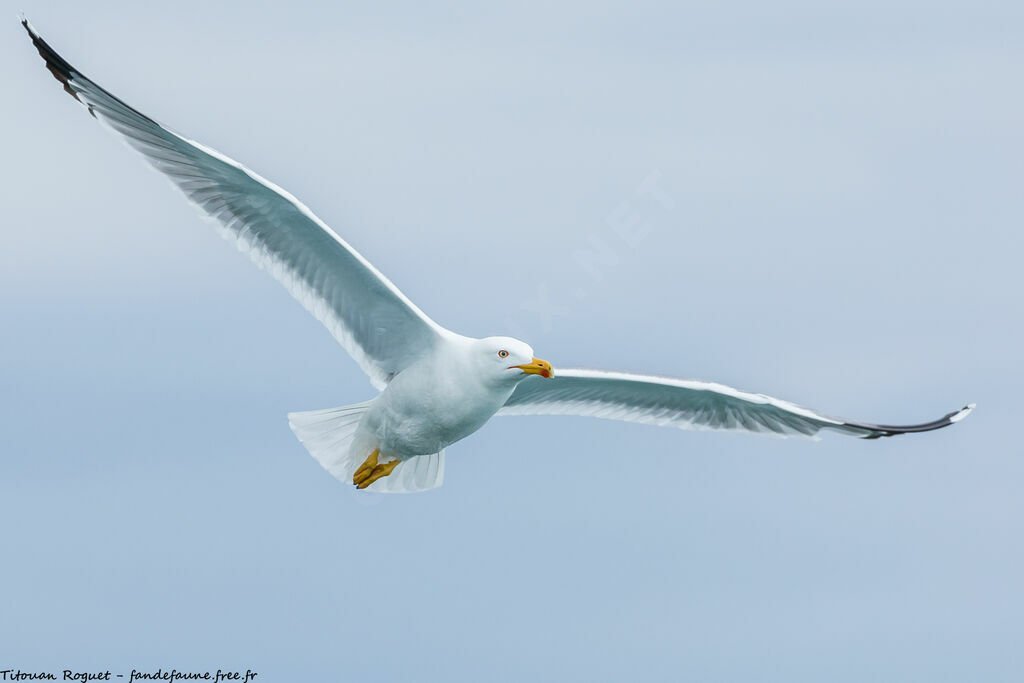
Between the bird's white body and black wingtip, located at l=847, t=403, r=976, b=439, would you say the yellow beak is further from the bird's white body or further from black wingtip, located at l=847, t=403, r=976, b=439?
black wingtip, located at l=847, t=403, r=976, b=439

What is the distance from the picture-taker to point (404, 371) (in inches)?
539

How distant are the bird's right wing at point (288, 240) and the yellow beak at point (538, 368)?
37.8 inches

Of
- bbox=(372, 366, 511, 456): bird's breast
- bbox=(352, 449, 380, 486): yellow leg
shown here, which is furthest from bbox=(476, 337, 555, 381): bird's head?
bbox=(352, 449, 380, 486): yellow leg

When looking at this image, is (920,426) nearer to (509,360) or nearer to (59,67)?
(509,360)

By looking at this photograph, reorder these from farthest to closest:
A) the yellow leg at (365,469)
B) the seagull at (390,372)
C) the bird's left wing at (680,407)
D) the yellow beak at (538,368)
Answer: the bird's left wing at (680,407), the yellow leg at (365,469), the seagull at (390,372), the yellow beak at (538,368)

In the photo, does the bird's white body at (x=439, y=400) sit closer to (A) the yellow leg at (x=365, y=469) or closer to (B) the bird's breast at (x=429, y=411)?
(B) the bird's breast at (x=429, y=411)

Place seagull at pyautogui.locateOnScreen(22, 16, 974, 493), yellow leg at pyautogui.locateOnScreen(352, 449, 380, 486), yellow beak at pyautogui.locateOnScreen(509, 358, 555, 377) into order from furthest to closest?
yellow leg at pyautogui.locateOnScreen(352, 449, 380, 486) → seagull at pyautogui.locateOnScreen(22, 16, 974, 493) → yellow beak at pyautogui.locateOnScreen(509, 358, 555, 377)

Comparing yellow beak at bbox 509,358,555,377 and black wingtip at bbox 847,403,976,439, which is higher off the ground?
black wingtip at bbox 847,403,976,439

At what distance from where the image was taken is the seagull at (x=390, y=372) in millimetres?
12898

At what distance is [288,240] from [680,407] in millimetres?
4213

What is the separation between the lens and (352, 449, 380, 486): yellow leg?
14.2 meters

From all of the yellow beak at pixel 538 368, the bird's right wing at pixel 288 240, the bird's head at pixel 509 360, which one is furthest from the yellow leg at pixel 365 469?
→ the yellow beak at pixel 538 368

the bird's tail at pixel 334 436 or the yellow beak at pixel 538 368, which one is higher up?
the bird's tail at pixel 334 436

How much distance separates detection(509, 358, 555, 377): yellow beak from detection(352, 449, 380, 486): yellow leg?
6.70 ft
